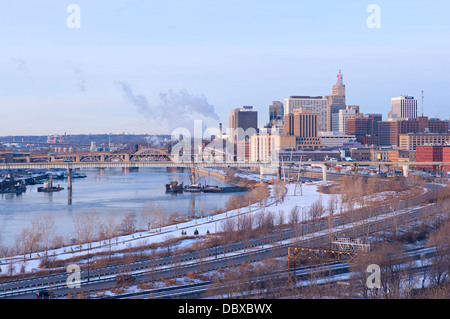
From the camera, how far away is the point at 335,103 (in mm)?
66250

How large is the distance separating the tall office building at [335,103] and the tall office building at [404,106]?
5365 millimetres

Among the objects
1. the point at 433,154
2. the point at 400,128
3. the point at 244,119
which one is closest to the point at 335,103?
the point at 244,119

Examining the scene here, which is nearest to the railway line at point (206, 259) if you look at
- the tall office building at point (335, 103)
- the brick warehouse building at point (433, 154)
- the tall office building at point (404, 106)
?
the brick warehouse building at point (433, 154)

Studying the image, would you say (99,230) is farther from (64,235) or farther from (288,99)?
(288,99)

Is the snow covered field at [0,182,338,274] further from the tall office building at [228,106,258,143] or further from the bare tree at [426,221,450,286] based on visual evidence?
the tall office building at [228,106,258,143]

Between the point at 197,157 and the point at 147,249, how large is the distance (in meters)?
29.5

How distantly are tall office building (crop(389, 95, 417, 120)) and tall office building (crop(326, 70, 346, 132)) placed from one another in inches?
211

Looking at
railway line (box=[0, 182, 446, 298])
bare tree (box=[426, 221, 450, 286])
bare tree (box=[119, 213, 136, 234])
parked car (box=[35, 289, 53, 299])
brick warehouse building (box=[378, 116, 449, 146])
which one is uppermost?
brick warehouse building (box=[378, 116, 449, 146])

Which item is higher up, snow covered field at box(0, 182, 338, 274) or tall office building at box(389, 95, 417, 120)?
tall office building at box(389, 95, 417, 120)

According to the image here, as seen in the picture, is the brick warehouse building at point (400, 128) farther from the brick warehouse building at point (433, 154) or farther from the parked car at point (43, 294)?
the parked car at point (43, 294)

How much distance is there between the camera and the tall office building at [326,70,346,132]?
6097 centimetres

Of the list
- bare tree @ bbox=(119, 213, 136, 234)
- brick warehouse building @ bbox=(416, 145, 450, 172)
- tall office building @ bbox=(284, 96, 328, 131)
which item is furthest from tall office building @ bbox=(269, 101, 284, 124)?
bare tree @ bbox=(119, 213, 136, 234)

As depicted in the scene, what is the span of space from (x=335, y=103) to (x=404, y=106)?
7.28 metres

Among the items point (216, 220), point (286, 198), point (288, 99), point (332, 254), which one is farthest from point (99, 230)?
point (288, 99)
